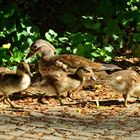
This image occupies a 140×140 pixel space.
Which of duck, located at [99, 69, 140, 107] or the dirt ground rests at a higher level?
duck, located at [99, 69, 140, 107]

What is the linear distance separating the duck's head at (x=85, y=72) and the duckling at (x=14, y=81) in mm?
821

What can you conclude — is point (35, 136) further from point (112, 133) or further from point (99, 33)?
point (99, 33)

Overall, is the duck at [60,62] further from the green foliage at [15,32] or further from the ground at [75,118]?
the green foliage at [15,32]

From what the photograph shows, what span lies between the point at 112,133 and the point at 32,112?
63.1 inches

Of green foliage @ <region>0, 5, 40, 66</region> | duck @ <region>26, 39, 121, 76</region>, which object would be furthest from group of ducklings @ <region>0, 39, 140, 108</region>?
green foliage @ <region>0, 5, 40, 66</region>

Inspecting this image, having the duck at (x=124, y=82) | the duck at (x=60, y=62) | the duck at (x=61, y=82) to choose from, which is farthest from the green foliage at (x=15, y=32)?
the duck at (x=124, y=82)

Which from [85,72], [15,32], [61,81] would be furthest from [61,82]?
[15,32]

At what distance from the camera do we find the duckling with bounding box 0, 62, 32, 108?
921 cm

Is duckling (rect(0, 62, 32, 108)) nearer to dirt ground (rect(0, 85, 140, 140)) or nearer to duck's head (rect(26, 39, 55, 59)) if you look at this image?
dirt ground (rect(0, 85, 140, 140))

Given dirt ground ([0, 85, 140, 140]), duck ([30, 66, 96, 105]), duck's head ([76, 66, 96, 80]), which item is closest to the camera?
dirt ground ([0, 85, 140, 140])

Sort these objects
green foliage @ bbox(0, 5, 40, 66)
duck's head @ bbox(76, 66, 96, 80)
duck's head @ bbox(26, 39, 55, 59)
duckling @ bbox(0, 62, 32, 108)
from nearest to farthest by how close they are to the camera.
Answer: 1. duckling @ bbox(0, 62, 32, 108)
2. duck's head @ bbox(76, 66, 96, 80)
3. duck's head @ bbox(26, 39, 55, 59)
4. green foliage @ bbox(0, 5, 40, 66)

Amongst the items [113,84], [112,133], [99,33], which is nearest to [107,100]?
[113,84]

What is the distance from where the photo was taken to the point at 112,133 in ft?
25.6

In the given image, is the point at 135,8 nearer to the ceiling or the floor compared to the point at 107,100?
nearer to the ceiling
